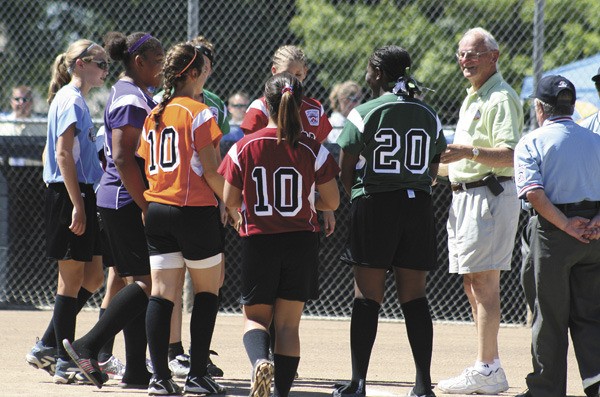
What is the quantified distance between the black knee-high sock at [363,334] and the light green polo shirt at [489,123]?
123cm

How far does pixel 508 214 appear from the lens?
620 cm

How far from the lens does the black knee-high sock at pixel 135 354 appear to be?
19.2ft

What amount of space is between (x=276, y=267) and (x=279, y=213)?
0.91 ft

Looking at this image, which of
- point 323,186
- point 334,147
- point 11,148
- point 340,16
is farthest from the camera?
point 340,16

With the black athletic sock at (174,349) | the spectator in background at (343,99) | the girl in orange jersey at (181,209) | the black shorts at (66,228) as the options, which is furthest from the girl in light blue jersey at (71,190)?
the spectator in background at (343,99)

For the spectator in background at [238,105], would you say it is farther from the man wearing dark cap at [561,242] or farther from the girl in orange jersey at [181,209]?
the man wearing dark cap at [561,242]

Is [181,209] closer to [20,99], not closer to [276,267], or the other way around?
[276,267]

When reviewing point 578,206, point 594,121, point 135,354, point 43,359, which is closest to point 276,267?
point 135,354

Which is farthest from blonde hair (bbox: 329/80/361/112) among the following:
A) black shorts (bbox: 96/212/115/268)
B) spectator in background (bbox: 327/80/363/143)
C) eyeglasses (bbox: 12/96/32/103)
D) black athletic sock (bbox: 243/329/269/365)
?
black athletic sock (bbox: 243/329/269/365)

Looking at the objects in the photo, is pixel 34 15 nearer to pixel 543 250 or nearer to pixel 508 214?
pixel 508 214

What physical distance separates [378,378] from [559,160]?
201cm

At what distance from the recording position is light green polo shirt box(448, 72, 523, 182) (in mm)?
6094

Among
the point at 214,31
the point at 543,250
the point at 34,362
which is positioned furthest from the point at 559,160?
the point at 214,31

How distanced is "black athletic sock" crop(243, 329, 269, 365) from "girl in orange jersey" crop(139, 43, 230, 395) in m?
0.46
